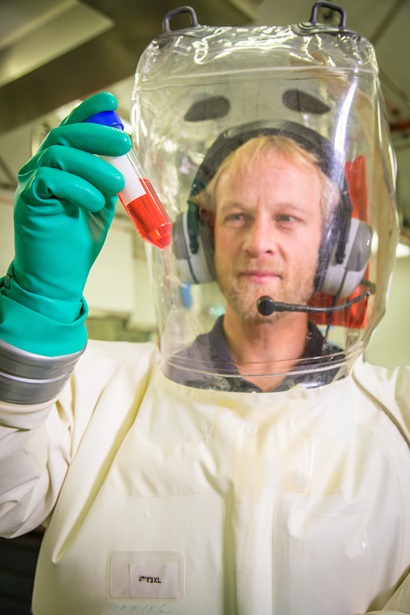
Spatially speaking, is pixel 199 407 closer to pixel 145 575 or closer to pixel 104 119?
pixel 145 575

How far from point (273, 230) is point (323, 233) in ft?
0.30

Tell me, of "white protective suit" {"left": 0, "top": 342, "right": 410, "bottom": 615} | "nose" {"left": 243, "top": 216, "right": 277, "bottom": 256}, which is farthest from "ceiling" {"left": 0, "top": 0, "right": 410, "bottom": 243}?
"white protective suit" {"left": 0, "top": 342, "right": 410, "bottom": 615}

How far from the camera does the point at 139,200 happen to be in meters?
0.80

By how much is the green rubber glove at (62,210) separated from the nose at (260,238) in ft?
0.89

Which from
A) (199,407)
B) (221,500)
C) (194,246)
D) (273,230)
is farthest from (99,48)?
(221,500)

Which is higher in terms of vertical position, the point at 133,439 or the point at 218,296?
the point at 218,296

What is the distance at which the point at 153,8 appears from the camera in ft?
5.57

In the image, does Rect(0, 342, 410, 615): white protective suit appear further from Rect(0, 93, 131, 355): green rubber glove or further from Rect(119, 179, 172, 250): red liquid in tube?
Rect(119, 179, 172, 250): red liquid in tube

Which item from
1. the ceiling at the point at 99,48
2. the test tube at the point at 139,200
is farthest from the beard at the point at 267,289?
the ceiling at the point at 99,48

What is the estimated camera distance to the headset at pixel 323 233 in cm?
99

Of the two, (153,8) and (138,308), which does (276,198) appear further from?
(138,308)

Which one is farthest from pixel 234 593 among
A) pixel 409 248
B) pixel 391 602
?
pixel 409 248

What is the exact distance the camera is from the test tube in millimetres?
796

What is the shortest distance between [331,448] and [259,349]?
218 millimetres
